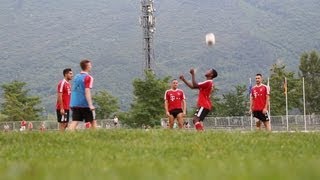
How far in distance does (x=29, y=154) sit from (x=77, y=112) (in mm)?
7064

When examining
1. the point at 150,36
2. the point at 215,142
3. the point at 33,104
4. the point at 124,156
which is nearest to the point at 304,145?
the point at 215,142

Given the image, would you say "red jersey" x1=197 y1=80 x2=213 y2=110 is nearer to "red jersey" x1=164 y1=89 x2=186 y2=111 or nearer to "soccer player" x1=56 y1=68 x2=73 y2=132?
"red jersey" x1=164 y1=89 x2=186 y2=111

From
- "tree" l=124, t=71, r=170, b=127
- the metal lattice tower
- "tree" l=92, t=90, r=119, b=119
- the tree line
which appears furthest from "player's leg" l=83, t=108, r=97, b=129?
"tree" l=92, t=90, r=119, b=119

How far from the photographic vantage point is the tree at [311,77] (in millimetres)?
91062

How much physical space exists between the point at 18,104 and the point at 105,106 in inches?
601

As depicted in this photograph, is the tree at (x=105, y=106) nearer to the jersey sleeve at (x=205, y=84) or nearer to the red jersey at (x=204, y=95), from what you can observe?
the red jersey at (x=204, y=95)

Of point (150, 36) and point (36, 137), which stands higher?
point (150, 36)

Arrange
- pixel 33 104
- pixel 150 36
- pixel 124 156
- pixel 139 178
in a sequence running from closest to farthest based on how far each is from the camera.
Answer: pixel 139 178
pixel 124 156
pixel 150 36
pixel 33 104

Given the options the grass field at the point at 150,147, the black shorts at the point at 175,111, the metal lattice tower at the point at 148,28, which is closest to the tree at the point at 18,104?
the metal lattice tower at the point at 148,28

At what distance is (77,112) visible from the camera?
18469 millimetres

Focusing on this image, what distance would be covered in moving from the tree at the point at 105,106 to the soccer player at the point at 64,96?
7139 centimetres

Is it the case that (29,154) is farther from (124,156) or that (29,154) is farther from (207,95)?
(207,95)

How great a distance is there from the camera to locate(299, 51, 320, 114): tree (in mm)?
91062

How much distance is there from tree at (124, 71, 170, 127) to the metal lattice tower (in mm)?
8480
